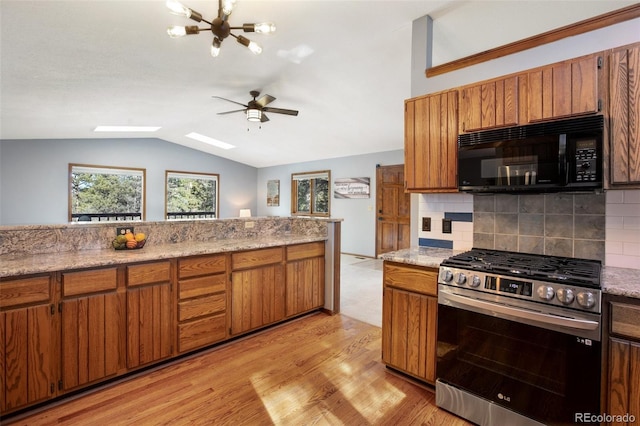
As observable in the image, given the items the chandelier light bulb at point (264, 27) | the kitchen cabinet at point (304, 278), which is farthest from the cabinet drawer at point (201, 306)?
the chandelier light bulb at point (264, 27)

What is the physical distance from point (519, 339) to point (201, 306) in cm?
218

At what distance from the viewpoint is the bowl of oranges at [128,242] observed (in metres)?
2.33

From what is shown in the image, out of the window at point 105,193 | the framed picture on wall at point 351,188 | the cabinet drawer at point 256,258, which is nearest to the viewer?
the cabinet drawer at point 256,258

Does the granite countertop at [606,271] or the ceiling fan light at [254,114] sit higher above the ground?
the ceiling fan light at [254,114]

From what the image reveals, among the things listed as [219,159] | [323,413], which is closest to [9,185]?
[219,159]

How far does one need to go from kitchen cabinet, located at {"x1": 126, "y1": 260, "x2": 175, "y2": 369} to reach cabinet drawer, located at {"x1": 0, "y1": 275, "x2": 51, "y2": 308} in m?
0.42

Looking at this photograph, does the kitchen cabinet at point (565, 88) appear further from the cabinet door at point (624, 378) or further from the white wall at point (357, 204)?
the white wall at point (357, 204)

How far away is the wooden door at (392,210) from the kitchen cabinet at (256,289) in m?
3.88

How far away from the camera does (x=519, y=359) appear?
1.56m

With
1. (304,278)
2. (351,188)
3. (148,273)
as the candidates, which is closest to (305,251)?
(304,278)

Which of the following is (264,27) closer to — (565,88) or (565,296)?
(565,88)

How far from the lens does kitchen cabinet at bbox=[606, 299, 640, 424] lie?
1.32 meters

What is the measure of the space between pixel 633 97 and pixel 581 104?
0.21 metres

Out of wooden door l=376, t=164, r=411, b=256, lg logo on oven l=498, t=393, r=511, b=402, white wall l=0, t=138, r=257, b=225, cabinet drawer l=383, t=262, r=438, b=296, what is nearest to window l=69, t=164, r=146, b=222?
white wall l=0, t=138, r=257, b=225
